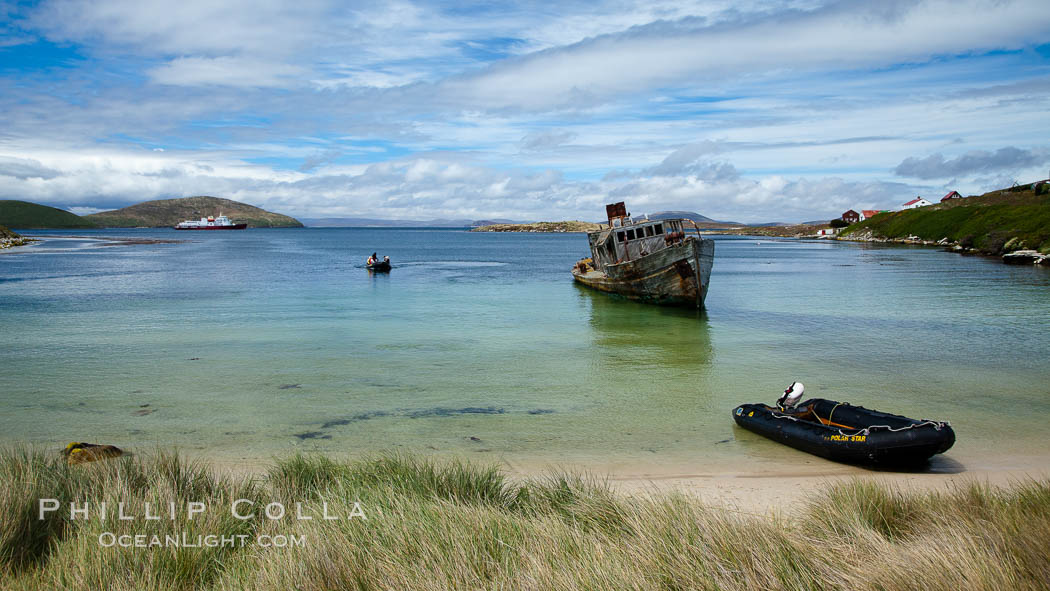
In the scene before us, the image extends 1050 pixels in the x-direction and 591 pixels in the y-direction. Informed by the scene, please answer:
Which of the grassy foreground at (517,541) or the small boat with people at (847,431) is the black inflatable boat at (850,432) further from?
the grassy foreground at (517,541)

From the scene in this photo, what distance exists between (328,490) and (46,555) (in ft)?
7.11

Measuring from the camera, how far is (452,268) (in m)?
57.7

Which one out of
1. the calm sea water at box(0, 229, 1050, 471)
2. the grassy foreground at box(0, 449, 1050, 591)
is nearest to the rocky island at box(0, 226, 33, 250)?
the calm sea water at box(0, 229, 1050, 471)

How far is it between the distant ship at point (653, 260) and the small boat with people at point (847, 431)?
16.3 metres

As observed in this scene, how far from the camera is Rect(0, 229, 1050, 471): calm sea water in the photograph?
1091 cm

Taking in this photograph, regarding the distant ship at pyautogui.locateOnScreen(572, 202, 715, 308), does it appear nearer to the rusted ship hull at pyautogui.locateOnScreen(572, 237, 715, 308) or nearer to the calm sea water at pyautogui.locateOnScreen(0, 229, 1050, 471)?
the rusted ship hull at pyautogui.locateOnScreen(572, 237, 715, 308)

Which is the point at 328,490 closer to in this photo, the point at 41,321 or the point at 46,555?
the point at 46,555

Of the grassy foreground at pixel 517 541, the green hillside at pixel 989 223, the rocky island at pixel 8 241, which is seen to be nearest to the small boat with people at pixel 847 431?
the grassy foreground at pixel 517 541

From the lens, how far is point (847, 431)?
9555 mm

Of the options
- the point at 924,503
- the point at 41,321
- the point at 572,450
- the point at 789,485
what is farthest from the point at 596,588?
the point at 41,321

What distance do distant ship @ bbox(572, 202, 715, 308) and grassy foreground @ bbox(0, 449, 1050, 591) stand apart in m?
21.1

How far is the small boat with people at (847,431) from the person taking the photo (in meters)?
8.84

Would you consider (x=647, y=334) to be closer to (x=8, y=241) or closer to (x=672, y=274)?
(x=672, y=274)

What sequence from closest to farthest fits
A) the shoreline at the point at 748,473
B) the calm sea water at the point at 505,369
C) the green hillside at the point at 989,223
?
the shoreline at the point at 748,473 < the calm sea water at the point at 505,369 < the green hillside at the point at 989,223
